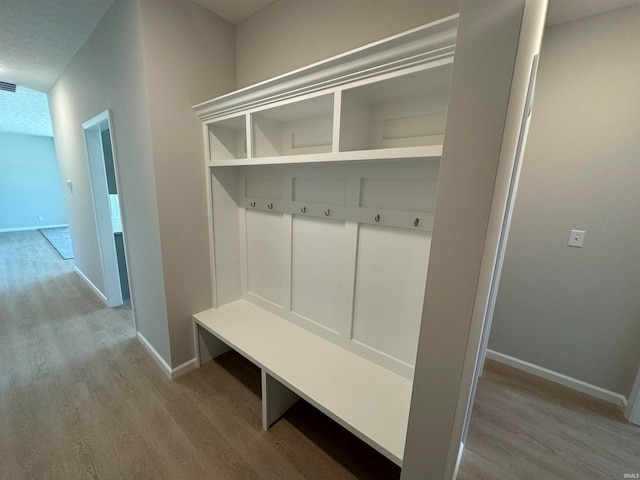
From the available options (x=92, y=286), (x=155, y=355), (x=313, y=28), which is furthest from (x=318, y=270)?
(x=92, y=286)

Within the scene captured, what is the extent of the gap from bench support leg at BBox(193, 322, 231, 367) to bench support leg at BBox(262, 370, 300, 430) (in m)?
0.83

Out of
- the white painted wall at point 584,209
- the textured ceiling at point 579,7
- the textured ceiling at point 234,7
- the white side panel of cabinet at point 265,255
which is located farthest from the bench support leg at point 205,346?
the textured ceiling at point 579,7

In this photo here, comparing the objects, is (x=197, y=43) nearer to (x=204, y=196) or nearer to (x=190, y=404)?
(x=204, y=196)

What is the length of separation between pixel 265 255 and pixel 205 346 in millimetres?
936

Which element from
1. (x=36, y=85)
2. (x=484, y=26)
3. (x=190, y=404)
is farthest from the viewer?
(x=36, y=85)

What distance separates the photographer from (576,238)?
1845 millimetres

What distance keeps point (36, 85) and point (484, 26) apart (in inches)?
199

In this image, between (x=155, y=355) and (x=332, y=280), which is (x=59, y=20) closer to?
(x=155, y=355)

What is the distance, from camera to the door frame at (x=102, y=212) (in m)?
2.68

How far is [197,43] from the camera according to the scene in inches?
69.9

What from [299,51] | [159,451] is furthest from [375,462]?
[299,51]

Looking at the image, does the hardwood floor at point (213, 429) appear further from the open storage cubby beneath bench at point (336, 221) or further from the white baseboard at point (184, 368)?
the open storage cubby beneath bench at point (336, 221)

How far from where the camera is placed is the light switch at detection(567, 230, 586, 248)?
1827 millimetres

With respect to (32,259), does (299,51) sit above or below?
above
